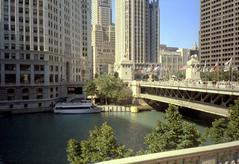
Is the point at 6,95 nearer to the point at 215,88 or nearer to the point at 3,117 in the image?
the point at 3,117

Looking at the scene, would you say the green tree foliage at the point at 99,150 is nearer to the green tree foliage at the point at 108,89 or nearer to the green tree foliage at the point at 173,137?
the green tree foliage at the point at 173,137

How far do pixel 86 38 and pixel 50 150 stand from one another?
121352 millimetres

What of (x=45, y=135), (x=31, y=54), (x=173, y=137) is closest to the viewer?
(x=173, y=137)

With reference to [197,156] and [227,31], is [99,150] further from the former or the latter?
[227,31]

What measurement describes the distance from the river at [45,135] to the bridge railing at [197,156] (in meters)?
31.9

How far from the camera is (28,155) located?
44281 millimetres

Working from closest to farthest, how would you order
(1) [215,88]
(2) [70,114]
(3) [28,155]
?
(3) [28,155] < (1) [215,88] < (2) [70,114]

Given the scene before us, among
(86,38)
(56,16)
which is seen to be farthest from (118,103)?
(86,38)

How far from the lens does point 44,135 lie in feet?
199

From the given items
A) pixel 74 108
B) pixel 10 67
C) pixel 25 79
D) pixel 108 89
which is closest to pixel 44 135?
pixel 74 108

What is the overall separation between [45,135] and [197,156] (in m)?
54.0

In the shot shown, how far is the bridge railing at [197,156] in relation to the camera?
28.6 feet

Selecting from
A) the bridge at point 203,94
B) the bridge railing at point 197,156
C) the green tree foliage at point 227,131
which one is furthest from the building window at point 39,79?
the bridge railing at point 197,156

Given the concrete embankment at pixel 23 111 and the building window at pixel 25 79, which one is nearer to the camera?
the concrete embankment at pixel 23 111
